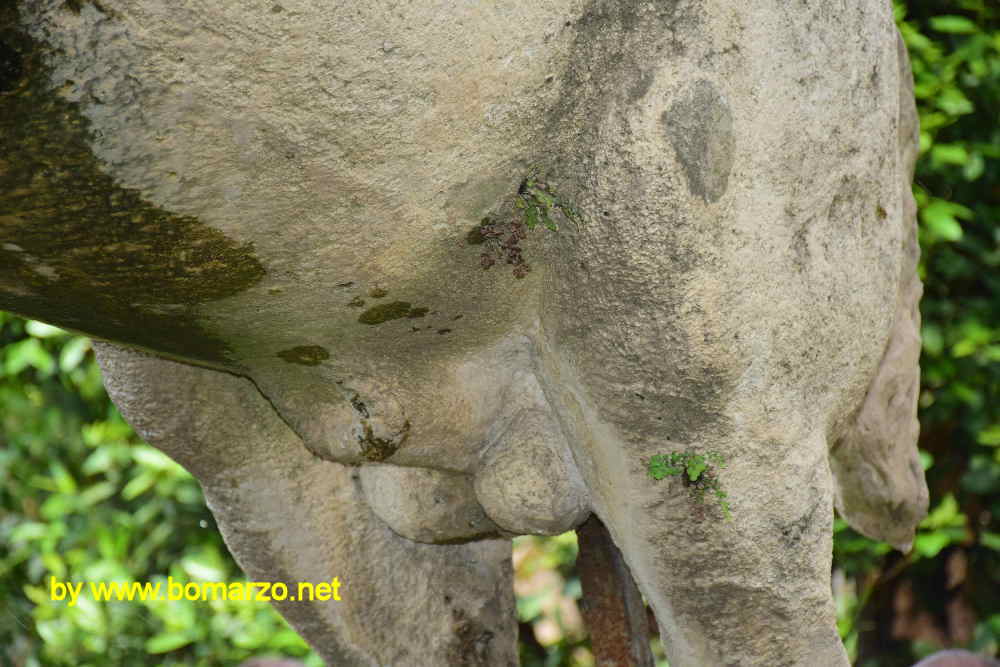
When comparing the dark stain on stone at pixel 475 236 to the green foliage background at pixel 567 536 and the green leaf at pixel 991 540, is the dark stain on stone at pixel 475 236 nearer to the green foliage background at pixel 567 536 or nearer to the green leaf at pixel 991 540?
the green foliage background at pixel 567 536

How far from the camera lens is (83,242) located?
25.8 inches

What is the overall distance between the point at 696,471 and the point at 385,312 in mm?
A: 231

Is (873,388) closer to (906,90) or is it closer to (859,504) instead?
(859,504)

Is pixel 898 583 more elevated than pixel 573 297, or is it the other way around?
pixel 573 297

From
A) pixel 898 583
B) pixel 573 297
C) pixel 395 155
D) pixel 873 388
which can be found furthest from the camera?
pixel 898 583

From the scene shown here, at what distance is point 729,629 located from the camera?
0.87 meters

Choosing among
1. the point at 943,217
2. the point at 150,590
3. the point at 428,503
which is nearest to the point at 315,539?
the point at 428,503

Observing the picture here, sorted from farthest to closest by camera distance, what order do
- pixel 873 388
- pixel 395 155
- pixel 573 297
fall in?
pixel 873 388, pixel 573 297, pixel 395 155

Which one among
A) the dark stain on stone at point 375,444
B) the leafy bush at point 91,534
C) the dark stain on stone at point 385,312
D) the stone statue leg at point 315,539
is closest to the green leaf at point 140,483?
the leafy bush at point 91,534

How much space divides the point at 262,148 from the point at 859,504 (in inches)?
25.9

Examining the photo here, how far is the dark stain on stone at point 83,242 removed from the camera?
1.93 ft

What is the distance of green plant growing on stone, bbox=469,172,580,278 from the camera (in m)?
0.75

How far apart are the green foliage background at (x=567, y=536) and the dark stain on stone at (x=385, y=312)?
1.00m

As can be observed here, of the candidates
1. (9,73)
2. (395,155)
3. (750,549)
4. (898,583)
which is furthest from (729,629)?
(898,583)
